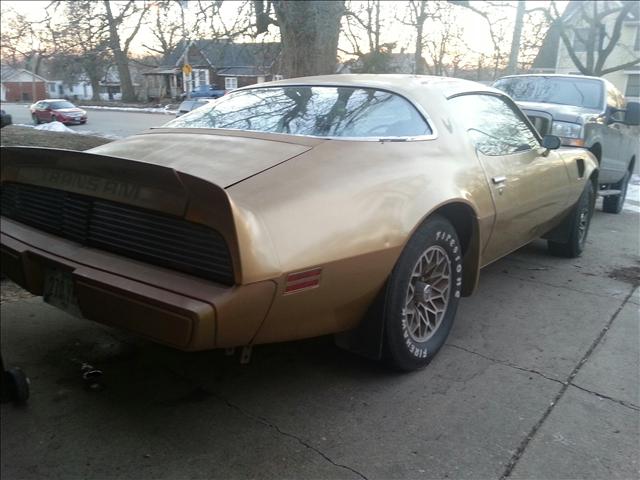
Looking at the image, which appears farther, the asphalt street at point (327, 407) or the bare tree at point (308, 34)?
the bare tree at point (308, 34)

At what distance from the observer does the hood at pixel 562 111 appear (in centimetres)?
695

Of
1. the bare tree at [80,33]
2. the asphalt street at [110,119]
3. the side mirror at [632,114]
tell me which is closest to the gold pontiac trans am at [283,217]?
the side mirror at [632,114]

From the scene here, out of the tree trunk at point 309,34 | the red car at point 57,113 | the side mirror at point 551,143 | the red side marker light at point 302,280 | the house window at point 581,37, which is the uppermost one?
the house window at point 581,37

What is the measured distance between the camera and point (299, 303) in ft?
8.00

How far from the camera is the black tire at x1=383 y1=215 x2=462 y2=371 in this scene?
112 inches

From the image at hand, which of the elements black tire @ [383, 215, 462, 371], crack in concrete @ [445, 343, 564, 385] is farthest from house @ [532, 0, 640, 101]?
black tire @ [383, 215, 462, 371]

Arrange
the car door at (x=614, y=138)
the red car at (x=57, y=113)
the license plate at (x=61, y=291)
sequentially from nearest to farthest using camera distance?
the license plate at (x=61, y=291) → the car door at (x=614, y=138) → the red car at (x=57, y=113)

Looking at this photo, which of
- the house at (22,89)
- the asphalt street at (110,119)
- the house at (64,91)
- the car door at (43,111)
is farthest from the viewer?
the house at (64,91)

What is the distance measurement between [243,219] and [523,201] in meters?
2.45

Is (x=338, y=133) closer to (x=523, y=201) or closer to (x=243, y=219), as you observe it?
(x=243, y=219)

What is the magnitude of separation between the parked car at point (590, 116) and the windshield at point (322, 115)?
420cm

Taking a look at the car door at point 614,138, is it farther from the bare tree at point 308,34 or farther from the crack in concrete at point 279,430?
the crack in concrete at point 279,430

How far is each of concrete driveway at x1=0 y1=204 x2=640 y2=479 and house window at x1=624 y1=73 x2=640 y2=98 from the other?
37.7 m

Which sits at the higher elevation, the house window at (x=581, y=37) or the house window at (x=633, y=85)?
the house window at (x=581, y=37)
